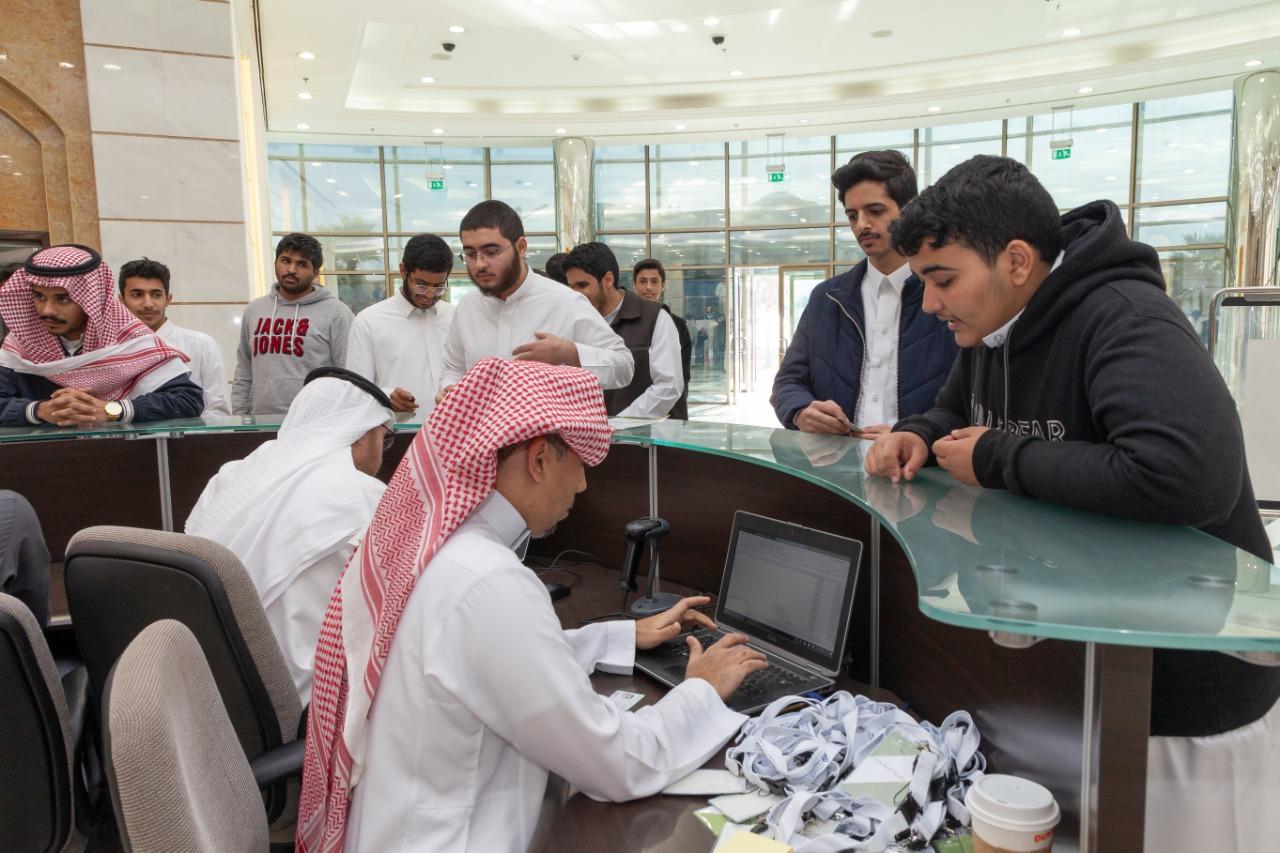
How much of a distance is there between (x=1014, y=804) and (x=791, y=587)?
0.95 m

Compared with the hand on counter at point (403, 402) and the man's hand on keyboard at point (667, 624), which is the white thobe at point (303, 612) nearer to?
the man's hand on keyboard at point (667, 624)

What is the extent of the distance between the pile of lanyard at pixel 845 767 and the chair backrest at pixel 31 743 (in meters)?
1.22

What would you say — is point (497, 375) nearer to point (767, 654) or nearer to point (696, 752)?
point (696, 752)

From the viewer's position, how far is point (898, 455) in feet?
5.79

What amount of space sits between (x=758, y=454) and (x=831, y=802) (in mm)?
1107

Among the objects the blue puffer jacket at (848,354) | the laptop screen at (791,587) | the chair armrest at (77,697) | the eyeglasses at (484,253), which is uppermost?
the eyeglasses at (484,253)

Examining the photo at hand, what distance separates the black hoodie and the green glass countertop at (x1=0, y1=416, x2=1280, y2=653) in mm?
55

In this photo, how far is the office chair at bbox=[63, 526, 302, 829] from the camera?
1681mm

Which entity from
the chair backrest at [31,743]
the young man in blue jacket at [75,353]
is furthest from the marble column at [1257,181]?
the chair backrest at [31,743]

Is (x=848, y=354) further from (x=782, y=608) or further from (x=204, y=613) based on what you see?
(x=204, y=613)

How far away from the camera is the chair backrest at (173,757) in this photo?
934 millimetres

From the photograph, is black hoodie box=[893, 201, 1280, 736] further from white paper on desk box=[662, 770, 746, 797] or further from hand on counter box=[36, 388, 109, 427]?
hand on counter box=[36, 388, 109, 427]

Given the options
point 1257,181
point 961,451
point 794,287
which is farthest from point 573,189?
point 961,451

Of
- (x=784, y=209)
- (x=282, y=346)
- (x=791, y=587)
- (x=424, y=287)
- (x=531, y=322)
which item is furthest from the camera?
(x=784, y=209)
